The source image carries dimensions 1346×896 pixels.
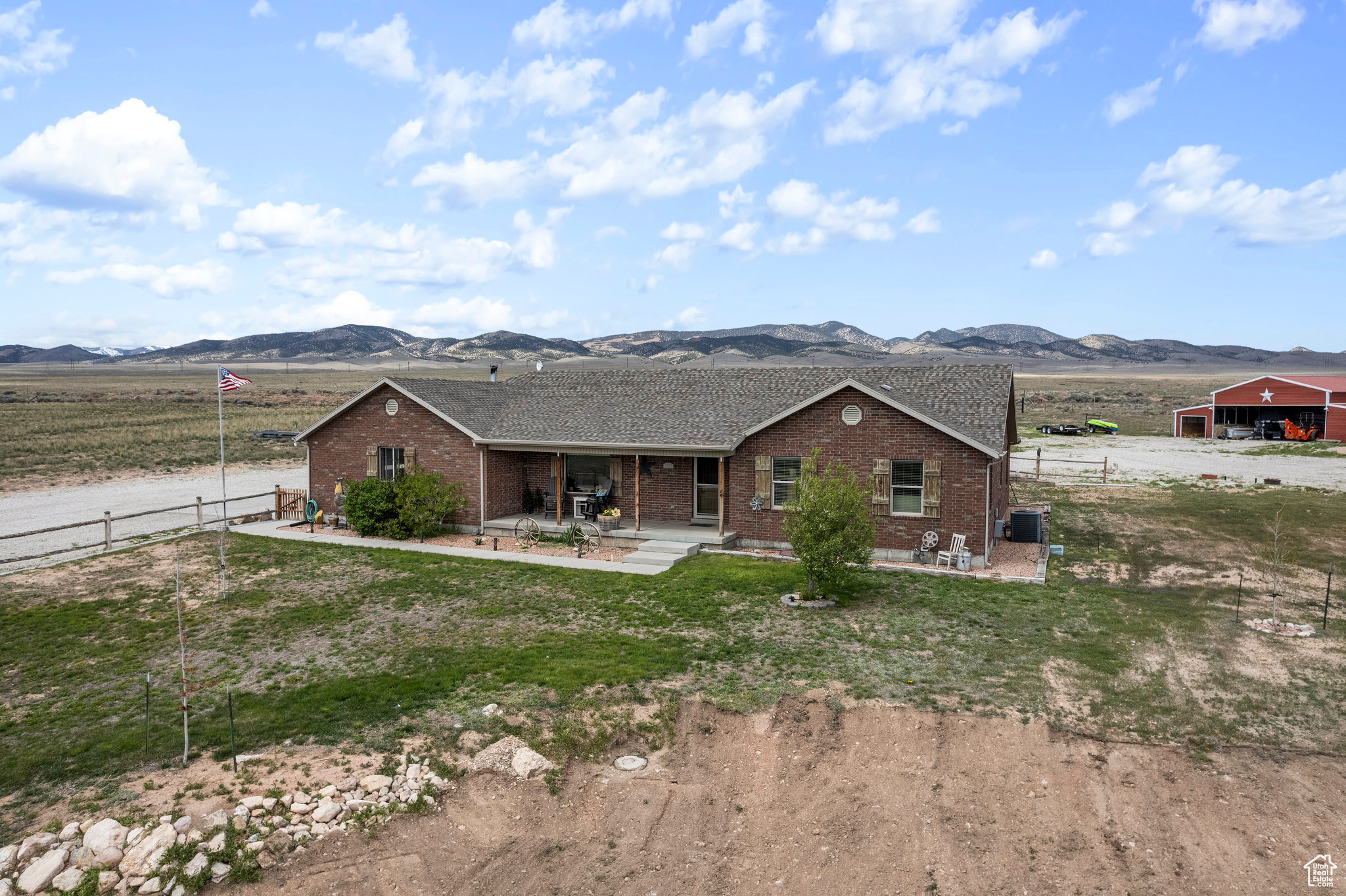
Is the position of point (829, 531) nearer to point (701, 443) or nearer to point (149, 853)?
point (701, 443)

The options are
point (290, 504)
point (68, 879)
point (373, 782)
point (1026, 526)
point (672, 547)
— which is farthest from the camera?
point (290, 504)

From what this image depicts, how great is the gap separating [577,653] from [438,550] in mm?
9358

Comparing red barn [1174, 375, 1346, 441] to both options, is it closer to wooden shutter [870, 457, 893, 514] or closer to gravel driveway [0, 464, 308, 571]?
wooden shutter [870, 457, 893, 514]

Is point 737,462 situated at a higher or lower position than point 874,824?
higher

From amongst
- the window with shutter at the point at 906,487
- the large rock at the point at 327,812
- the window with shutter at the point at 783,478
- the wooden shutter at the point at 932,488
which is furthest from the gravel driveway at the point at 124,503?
the wooden shutter at the point at 932,488

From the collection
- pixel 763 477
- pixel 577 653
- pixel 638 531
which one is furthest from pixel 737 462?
pixel 577 653

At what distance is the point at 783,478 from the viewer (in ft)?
67.4

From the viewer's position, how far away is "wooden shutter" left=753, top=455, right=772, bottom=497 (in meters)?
20.4

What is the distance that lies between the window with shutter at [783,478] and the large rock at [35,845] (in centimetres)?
1550

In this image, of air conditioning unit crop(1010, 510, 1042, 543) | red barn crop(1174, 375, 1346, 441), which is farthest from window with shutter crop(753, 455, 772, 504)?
red barn crop(1174, 375, 1346, 441)

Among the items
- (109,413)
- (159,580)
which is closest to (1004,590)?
(159,580)

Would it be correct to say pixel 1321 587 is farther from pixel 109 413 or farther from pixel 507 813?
pixel 109 413

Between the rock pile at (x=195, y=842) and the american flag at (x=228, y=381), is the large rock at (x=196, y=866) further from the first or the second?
the american flag at (x=228, y=381)

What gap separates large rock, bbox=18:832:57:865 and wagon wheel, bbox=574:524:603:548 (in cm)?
1395
